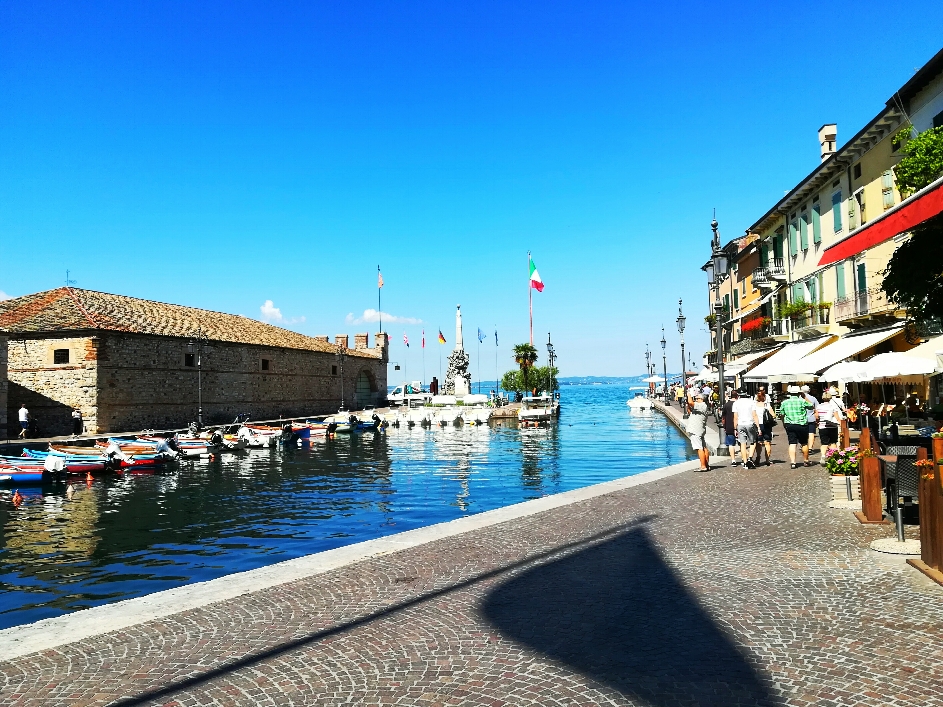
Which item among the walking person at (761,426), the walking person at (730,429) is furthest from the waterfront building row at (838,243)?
the walking person at (730,429)

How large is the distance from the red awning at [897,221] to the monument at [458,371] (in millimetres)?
50521

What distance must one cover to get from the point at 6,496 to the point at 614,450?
74.7 ft

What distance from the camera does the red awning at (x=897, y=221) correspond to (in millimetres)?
7238

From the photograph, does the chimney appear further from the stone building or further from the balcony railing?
the stone building

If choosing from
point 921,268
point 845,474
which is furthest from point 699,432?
point 921,268

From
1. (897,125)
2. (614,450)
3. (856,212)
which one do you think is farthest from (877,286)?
(614,450)

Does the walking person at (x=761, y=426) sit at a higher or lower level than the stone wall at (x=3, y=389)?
lower

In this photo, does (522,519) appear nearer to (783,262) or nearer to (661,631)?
(661,631)

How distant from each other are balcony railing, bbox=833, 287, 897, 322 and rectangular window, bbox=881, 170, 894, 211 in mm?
2895

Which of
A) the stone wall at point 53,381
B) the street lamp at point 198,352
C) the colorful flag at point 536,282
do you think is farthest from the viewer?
the colorful flag at point 536,282

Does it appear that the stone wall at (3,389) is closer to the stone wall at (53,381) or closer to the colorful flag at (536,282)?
the stone wall at (53,381)

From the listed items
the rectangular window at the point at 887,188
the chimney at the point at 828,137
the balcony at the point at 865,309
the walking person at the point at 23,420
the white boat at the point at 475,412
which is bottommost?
the white boat at the point at 475,412

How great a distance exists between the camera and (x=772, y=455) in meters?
17.4

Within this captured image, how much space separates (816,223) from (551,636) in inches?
1134
